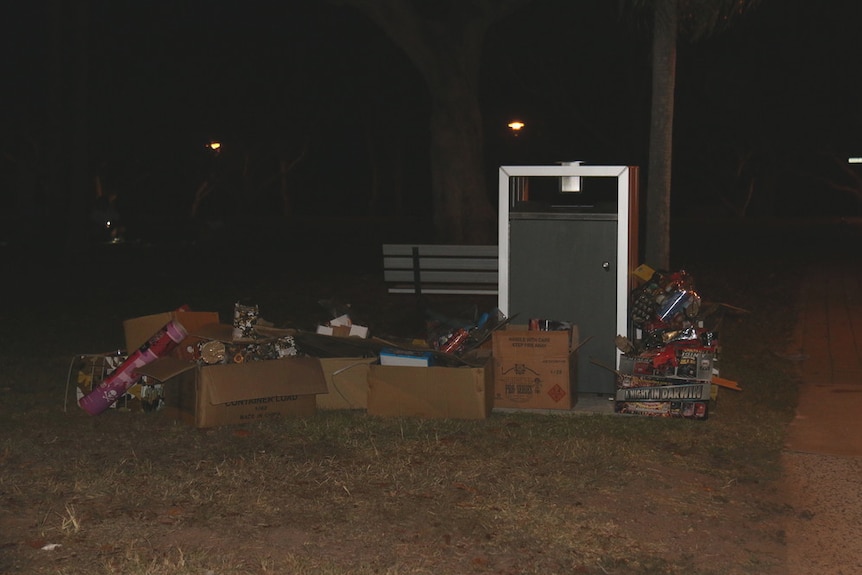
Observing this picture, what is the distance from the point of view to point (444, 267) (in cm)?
1341

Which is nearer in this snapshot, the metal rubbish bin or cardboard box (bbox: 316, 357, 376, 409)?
cardboard box (bbox: 316, 357, 376, 409)

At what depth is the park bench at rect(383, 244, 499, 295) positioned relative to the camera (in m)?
13.4

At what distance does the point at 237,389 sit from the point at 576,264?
278cm

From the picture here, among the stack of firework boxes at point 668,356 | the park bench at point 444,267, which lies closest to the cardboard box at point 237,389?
the stack of firework boxes at point 668,356

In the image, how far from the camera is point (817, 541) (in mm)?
5098

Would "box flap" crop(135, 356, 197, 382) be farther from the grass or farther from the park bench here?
the park bench

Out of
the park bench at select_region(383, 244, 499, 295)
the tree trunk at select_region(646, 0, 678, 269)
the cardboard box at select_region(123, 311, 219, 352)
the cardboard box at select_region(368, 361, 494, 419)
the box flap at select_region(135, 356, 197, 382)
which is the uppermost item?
the tree trunk at select_region(646, 0, 678, 269)

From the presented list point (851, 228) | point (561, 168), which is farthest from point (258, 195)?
point (561, 168)

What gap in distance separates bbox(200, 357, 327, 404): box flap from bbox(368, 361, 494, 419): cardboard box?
1.34 ft

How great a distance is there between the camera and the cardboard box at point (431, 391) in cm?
726

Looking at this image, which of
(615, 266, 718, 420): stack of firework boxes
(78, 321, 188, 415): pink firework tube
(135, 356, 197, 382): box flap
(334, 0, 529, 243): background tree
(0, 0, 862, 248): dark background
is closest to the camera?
(135, 356, 197, 382): box flap

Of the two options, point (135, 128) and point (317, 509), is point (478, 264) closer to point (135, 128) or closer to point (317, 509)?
point (317, 509)

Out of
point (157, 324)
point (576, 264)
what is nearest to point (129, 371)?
point (157, 324)

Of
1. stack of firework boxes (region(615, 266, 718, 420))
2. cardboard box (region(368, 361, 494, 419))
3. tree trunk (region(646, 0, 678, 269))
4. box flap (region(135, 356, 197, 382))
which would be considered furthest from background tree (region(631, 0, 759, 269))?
box flap (region(135, 356, 197, 382))
